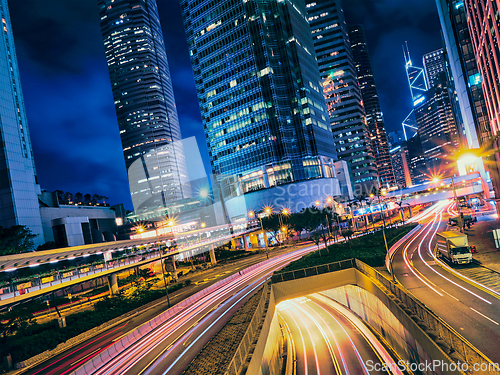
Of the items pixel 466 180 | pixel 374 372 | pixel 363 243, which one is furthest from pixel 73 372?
pixel 466 180

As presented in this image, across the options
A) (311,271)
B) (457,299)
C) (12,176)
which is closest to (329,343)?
(311,271)

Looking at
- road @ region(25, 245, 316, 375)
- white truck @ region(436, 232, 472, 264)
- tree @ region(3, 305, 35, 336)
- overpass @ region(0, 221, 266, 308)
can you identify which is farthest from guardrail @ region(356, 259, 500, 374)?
tree @ region(3, 305, 35, 336)

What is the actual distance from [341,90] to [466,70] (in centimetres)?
10261

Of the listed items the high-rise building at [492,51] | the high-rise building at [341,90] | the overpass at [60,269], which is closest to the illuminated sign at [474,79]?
the high-rise building at [492,51]

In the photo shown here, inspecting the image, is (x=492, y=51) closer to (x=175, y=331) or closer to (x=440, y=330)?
(x=440, y=330)

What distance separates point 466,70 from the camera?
85.9m

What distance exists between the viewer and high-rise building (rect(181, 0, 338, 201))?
4660 inches

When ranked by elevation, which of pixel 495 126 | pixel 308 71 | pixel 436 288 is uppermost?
pixel 308 71

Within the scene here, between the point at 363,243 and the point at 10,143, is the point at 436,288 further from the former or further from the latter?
the point at 10,143

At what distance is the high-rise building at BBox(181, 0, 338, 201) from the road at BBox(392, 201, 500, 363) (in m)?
80.8

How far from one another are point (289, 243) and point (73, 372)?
74223mm

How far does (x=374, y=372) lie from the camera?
81.8 feet

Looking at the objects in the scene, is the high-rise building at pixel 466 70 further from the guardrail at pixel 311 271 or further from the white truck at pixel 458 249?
the guardrail at pixel 311 271

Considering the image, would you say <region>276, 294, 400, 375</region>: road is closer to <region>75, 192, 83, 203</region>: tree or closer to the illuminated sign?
the illuminated sign
